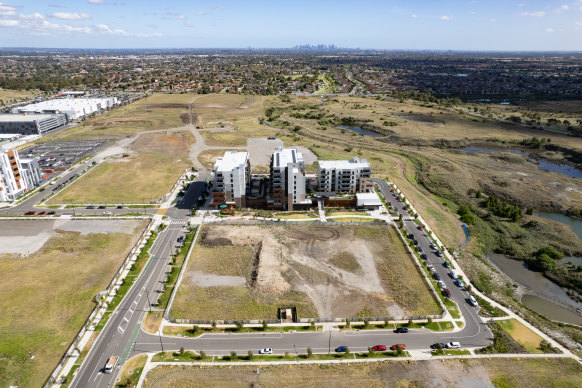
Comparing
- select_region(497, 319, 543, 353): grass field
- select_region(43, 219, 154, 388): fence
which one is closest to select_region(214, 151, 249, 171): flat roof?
select_region(43, 219, 154, 388): fence

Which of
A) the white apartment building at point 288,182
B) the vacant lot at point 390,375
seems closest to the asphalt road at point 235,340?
the vacant lot at point 390,375

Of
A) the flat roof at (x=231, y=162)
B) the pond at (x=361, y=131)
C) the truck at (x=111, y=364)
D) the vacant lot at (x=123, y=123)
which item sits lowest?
the truck at (x=111, y=364)

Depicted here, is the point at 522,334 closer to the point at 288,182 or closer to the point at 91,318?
the point at 288,182

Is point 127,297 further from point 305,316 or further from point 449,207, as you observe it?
point 449,207

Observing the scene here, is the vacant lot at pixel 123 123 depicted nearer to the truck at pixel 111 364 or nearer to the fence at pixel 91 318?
the fence at pixel 91 318

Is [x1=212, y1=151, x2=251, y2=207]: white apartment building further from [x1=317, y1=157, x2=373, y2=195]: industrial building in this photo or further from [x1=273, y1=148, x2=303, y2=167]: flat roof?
[x1=317, y1=157, x2=373, y2=195]: industrial building

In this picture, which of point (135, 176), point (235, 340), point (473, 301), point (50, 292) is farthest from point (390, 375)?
point (135, 176)
